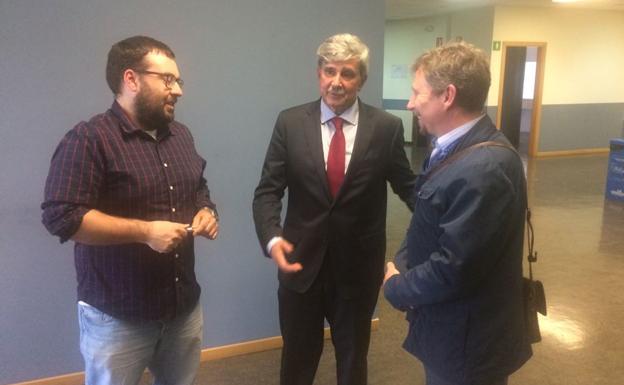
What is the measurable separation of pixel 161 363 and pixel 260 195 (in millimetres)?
711

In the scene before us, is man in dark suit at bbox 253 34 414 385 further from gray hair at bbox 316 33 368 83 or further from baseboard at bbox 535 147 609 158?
baseboard at bbox 535 147 609 158

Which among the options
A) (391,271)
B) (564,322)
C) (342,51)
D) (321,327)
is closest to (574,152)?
(564,322)

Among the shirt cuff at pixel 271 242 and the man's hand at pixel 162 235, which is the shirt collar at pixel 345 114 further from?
the man's hand at pixel 162 235

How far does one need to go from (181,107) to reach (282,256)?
1.11 m

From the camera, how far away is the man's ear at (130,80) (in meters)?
1.47

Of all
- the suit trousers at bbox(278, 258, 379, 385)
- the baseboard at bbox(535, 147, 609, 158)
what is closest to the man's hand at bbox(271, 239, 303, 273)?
the suit trousers at bbox(278, 258, 379, 385)

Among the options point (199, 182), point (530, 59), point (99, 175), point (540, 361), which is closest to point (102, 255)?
point (99, 175)

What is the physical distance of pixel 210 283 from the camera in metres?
2.68

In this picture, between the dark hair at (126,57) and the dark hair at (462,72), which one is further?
the dark hair at (126,57)

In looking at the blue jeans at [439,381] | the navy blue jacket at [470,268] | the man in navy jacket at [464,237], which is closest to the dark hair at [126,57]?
the man in navy jacket at [464,237]

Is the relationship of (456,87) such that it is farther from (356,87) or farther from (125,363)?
(125,363)

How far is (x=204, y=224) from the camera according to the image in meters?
1.59

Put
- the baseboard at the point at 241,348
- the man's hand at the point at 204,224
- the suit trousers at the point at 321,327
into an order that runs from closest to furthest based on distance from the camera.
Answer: the man's hand at the point at 204,224
the suit trousers at the point at 321,327
the baseboard at the point at 241,348

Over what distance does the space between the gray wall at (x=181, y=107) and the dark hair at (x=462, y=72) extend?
4.45 ft
